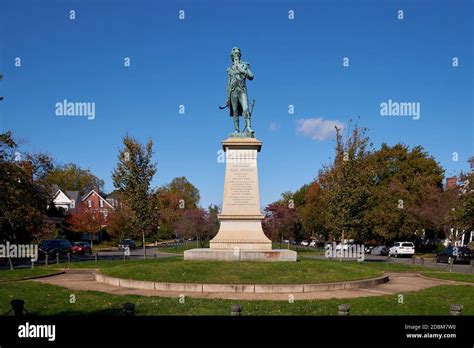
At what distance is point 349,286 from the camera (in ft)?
52.5

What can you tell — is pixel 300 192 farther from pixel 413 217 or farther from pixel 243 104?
pixel 243 104

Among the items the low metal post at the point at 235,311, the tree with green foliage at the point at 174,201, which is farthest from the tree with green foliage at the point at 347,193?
the tree with green foliage at the point at 174,201

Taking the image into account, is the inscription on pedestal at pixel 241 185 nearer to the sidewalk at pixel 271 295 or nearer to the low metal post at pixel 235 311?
the sidewalk at pixel 271 295

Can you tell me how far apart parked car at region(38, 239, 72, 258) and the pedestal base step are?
20.3 meters

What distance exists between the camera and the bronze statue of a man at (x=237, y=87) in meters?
22.8

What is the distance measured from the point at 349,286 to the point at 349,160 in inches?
675

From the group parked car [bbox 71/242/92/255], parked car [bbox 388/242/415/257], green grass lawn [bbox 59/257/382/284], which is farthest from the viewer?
parked car [bbox 388/242/415/257]

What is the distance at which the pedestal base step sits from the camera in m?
19.6

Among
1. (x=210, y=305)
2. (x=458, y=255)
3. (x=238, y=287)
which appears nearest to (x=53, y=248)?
(x=238, y=287)

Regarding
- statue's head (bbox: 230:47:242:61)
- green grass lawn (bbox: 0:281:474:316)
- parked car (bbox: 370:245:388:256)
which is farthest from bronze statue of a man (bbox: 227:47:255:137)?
parked car (bbox: 370:245:388:256)

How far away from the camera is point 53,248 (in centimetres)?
3778

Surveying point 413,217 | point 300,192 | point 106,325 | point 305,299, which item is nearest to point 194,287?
point 305,299

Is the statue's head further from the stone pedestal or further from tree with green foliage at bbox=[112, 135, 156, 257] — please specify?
tree with green foliage at bbox=[112, 135, 156, 257]

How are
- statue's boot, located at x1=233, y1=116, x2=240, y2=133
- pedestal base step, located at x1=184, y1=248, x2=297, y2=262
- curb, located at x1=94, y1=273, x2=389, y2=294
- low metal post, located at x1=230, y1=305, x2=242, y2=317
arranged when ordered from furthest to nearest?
statue's boot, located at x1=233, y1=116, x2=240, y2=133
pedestal base step, located at x1=184, y1=248, x2=297, y2=262
curb, located at x1=94, y1=273, x2=389, y2=294
low metal post, located at x1=230, y1=305, x2=242, y2=317
